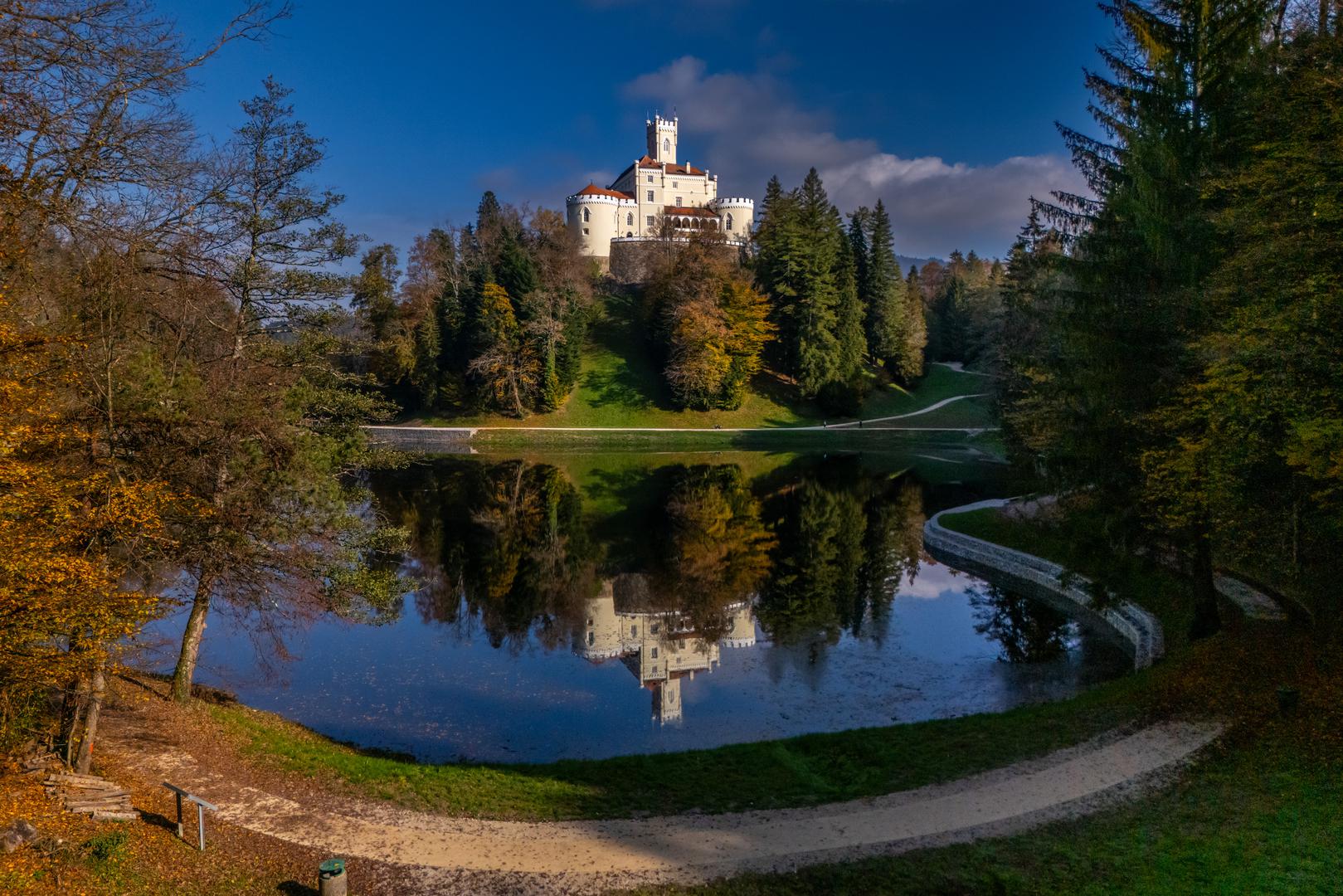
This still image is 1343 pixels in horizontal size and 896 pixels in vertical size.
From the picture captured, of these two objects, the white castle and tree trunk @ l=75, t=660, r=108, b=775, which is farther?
the white castle

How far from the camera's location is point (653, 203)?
3383 inches

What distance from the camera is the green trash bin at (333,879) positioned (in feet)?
23.2

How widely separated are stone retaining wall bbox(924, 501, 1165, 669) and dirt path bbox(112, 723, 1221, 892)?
658cm

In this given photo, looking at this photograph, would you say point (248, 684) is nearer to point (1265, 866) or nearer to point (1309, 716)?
point (1265, 866)

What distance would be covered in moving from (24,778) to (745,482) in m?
32.5

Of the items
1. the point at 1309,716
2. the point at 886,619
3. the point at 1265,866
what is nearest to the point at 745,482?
the point at 886,619

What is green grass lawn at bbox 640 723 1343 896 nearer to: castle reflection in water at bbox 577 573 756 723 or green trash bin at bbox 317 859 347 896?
green trash bin at bbox 317 859 347 896

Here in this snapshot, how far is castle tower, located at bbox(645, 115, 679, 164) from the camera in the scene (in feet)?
294

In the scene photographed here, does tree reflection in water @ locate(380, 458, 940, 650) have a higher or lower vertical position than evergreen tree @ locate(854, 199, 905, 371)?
lower

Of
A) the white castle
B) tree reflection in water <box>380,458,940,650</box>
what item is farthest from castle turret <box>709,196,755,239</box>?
tree reflection in water <box>380,458,940,650</box>

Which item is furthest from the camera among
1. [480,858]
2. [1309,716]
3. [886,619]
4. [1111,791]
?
[886,619]

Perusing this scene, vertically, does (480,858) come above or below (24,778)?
below

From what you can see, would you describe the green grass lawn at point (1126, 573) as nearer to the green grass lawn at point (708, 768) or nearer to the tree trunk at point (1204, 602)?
the tree trunk at point (1204, 602)

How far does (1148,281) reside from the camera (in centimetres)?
1420
